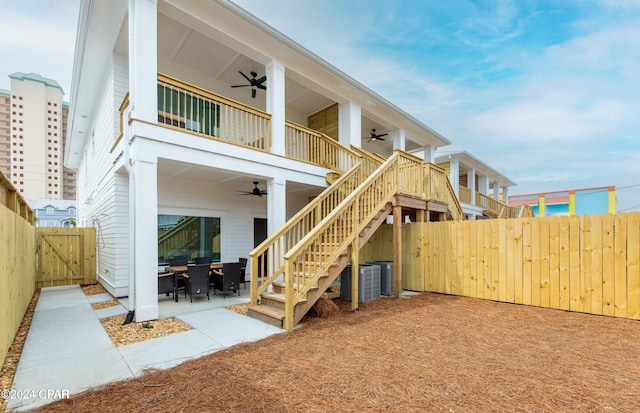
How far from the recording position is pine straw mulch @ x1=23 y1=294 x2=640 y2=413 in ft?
8.40

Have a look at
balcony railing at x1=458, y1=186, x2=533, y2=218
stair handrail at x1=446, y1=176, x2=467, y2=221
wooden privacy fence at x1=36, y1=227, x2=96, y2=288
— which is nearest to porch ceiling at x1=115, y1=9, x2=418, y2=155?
stair handrail at x1=446, y1=176, x2=467, y2=221

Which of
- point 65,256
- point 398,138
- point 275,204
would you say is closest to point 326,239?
point 275,204

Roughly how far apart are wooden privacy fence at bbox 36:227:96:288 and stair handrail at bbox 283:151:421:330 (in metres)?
8.15

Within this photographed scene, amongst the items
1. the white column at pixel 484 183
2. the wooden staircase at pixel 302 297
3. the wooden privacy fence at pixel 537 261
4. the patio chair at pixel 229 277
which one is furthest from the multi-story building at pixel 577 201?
the patio chair at pixel 229 277

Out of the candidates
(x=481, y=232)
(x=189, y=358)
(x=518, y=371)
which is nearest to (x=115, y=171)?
(x=189, y=358)

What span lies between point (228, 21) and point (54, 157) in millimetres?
53145

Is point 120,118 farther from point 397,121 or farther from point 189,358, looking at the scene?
point 397,121

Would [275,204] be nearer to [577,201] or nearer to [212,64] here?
[212,64]

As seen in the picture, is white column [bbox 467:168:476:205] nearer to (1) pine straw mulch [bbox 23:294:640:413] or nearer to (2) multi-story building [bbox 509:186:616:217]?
(2) multi-story building [bbox 509:186:616:217]

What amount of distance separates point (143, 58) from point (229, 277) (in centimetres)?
498

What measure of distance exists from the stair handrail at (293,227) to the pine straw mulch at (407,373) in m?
1.45

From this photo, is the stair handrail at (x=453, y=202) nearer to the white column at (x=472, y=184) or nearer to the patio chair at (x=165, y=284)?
the patio chair at (x=165, y=284)

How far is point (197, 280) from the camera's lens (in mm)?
6598

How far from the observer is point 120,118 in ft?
23.2
